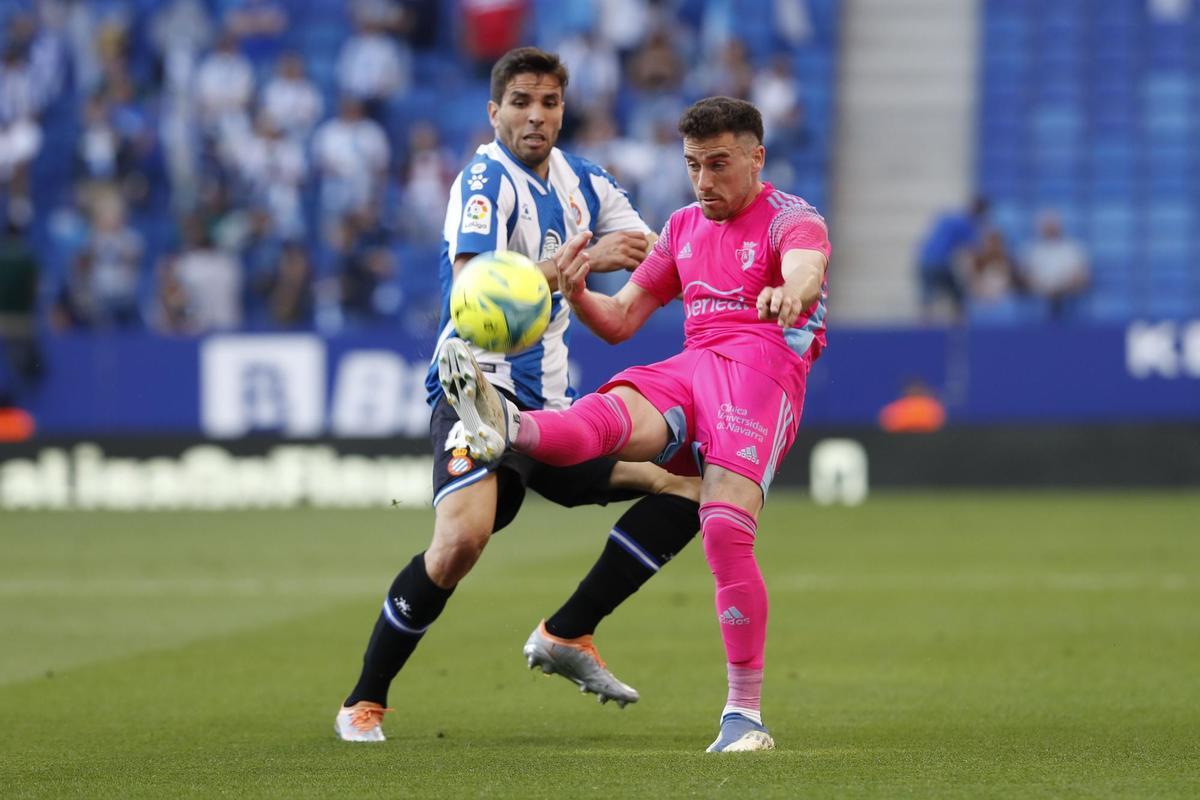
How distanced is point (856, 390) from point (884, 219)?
4344 millimetres

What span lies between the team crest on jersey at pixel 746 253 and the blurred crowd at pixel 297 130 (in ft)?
45.4

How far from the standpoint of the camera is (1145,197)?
72.3ft

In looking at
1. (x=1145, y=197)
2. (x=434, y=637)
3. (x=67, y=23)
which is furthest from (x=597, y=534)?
(x=67, y=23)

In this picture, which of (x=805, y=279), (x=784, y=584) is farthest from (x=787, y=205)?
(x=784, y=584)

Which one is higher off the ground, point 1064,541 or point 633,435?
point 633,435

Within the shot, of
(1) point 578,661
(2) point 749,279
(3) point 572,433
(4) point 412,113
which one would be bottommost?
(1) point 578,661

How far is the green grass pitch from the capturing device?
17.7 feet

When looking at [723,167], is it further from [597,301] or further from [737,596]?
[737,596]

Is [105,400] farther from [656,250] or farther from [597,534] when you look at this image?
[656,250]

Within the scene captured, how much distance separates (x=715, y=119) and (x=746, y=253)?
1.54 ft

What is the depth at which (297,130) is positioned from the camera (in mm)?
22156

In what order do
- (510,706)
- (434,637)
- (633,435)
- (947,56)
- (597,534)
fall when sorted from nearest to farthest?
(633,435), (510,706), (434,637), (597,534), (947,56)

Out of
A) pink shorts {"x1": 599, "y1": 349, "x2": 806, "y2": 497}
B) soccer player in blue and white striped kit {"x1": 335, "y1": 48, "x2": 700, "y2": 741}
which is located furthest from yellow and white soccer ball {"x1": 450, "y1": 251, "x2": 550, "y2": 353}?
pink shorts {"x1": 599, "y1": 349, "x2": 806, "y2": 497}

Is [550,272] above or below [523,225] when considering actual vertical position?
below
